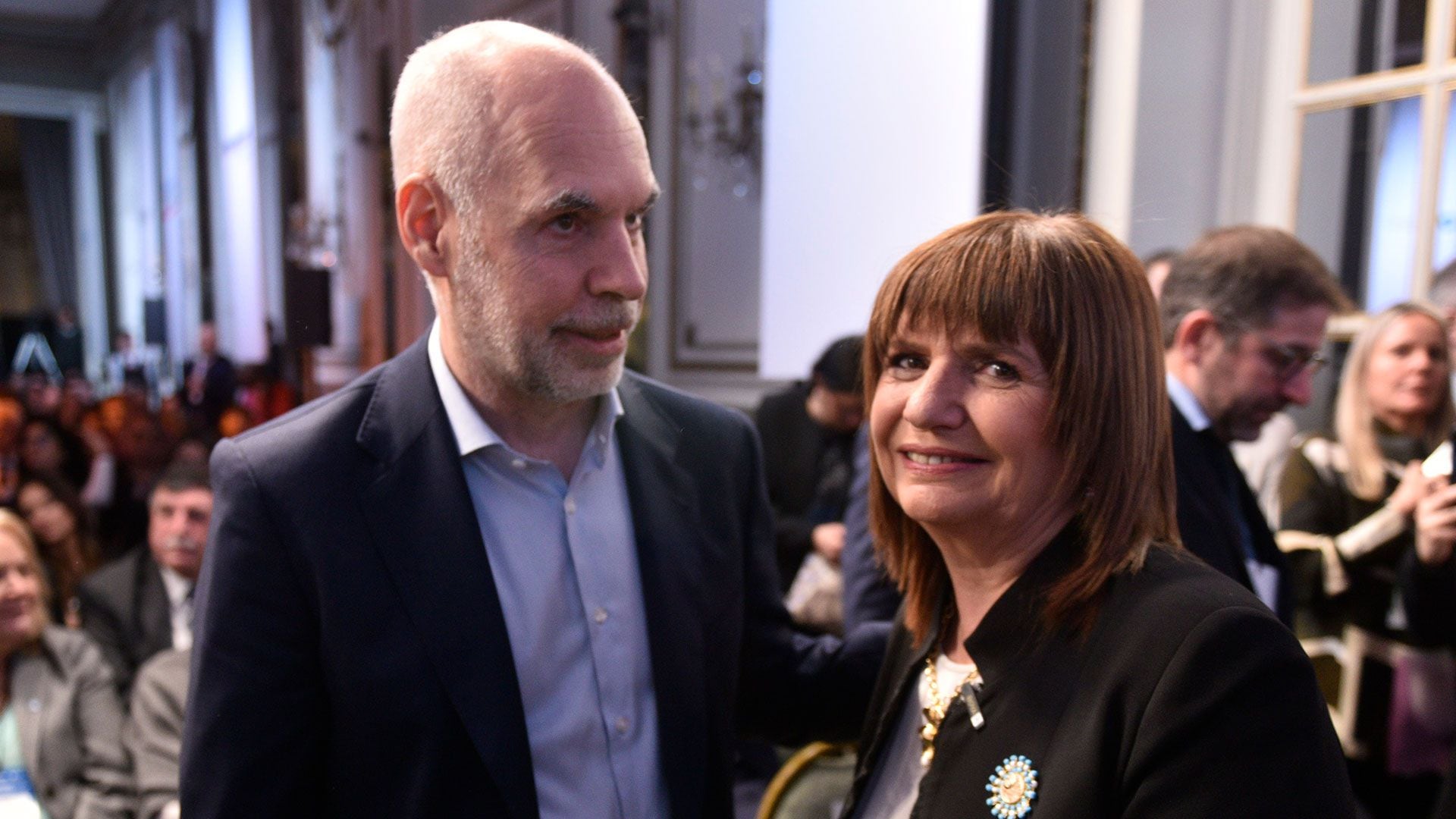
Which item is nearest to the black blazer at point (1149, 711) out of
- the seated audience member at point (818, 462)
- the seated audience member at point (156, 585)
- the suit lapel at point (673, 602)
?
the suit lapel at point (673, 602)

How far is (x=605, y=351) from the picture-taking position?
3.65 ft

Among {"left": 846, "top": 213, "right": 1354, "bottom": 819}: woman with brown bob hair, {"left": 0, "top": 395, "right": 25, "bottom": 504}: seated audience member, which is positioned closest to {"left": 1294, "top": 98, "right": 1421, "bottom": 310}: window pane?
{"left": 846, "top": 213, "right": 1354, "bottom": 819}: woman with brown bob hair

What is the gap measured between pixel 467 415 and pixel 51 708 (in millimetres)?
2125

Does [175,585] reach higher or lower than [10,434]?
lower

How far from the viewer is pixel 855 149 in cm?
320

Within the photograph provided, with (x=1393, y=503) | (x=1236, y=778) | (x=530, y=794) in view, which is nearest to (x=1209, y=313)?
(x=1393, y=503)

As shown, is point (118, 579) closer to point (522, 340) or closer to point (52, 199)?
point (522, 340)

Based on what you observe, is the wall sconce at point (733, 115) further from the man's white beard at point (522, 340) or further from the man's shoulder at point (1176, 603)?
the man's shoulder at point (1176, 603)

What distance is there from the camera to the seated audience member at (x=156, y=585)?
2.91 metres

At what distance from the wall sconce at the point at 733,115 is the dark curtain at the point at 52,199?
31.1 ft

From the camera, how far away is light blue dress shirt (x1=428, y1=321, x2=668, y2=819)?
1.12 metres

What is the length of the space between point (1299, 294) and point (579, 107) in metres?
1.30

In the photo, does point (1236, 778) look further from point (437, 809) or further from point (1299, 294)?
point (1299, 294)

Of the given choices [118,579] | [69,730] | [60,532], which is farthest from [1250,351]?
[60,532]
